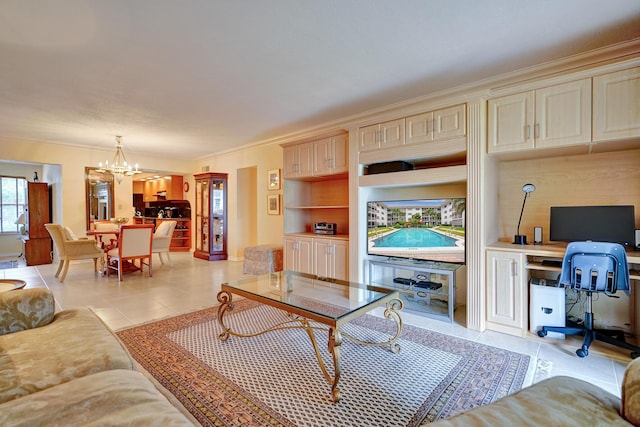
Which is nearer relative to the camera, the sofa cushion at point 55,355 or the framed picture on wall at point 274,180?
the sofa cushion at point 55,355

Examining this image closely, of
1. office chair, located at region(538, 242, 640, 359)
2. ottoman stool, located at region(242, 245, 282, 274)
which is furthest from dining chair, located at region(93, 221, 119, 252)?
office chair, located at region(538, 242, 640, 359)

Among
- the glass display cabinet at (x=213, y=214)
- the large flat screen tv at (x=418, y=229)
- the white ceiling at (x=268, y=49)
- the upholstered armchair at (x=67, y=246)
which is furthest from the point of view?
the glass display cabinet at (x=213, y=214)

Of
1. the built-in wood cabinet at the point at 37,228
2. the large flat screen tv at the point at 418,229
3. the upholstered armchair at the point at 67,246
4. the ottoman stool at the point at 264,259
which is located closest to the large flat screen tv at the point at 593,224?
the large flat screen tv at the point at 418,229

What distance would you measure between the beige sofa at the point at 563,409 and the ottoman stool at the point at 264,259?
428 centimetres

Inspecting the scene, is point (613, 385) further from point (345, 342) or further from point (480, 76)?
point (480, 76)

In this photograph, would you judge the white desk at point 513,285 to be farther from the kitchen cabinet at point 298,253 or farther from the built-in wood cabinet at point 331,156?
the kitchen cabinet at point 298,253

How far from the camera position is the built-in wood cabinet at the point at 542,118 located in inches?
99.0

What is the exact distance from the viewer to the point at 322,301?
2.46 m

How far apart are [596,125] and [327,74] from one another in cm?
233

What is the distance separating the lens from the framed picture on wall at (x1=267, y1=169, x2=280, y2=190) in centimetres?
580

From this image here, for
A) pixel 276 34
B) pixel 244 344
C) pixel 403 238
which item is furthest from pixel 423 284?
pixel 276 34

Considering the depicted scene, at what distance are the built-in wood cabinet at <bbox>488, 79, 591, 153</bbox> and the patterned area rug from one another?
1849mm

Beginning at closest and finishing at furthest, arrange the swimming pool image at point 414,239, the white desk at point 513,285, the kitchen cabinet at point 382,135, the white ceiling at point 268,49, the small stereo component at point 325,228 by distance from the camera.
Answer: the white ceiling at point 268,49 → the white desk at point 513,285 → the swimming pool image at point 414,239 → the kitchen cabinet at point 382,135 → the small stereo component at point 325,228

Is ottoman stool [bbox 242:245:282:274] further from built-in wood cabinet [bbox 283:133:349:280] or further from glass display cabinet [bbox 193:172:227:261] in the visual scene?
glass display cabinet [bbox 193:172:227:261]
